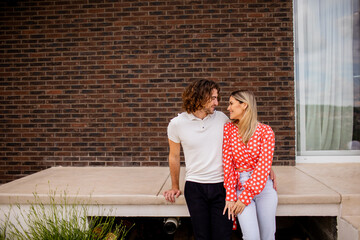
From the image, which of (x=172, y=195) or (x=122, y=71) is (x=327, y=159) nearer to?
(x=172, y=195)

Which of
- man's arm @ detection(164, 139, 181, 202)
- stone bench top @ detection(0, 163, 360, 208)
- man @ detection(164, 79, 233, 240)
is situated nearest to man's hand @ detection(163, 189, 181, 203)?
man's arm @ detection(164, 139, 181, 202)

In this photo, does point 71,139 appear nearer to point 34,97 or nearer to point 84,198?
point 34,97

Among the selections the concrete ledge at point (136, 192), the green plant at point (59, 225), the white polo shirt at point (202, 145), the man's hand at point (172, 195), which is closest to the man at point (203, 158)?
the white polo shirt at point (202, 145)

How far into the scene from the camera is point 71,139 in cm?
446

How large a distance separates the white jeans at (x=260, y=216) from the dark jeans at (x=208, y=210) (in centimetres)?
14

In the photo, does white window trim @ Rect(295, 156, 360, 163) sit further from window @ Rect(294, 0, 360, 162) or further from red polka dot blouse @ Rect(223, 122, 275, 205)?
red polka dot blouse @ Rect(223, 122, 275, 205)

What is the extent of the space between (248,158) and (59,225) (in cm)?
192

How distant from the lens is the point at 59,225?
2721 mm

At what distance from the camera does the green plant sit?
8.34 feet

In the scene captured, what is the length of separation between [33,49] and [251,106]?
3729 mm

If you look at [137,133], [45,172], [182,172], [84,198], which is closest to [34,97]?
[45,172]

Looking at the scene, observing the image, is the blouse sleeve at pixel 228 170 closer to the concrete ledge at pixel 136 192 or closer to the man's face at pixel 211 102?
the man's face at pixel 211 102

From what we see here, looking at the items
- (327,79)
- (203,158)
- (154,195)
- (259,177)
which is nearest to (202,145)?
(203,158)

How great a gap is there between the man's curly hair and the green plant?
1275mm
